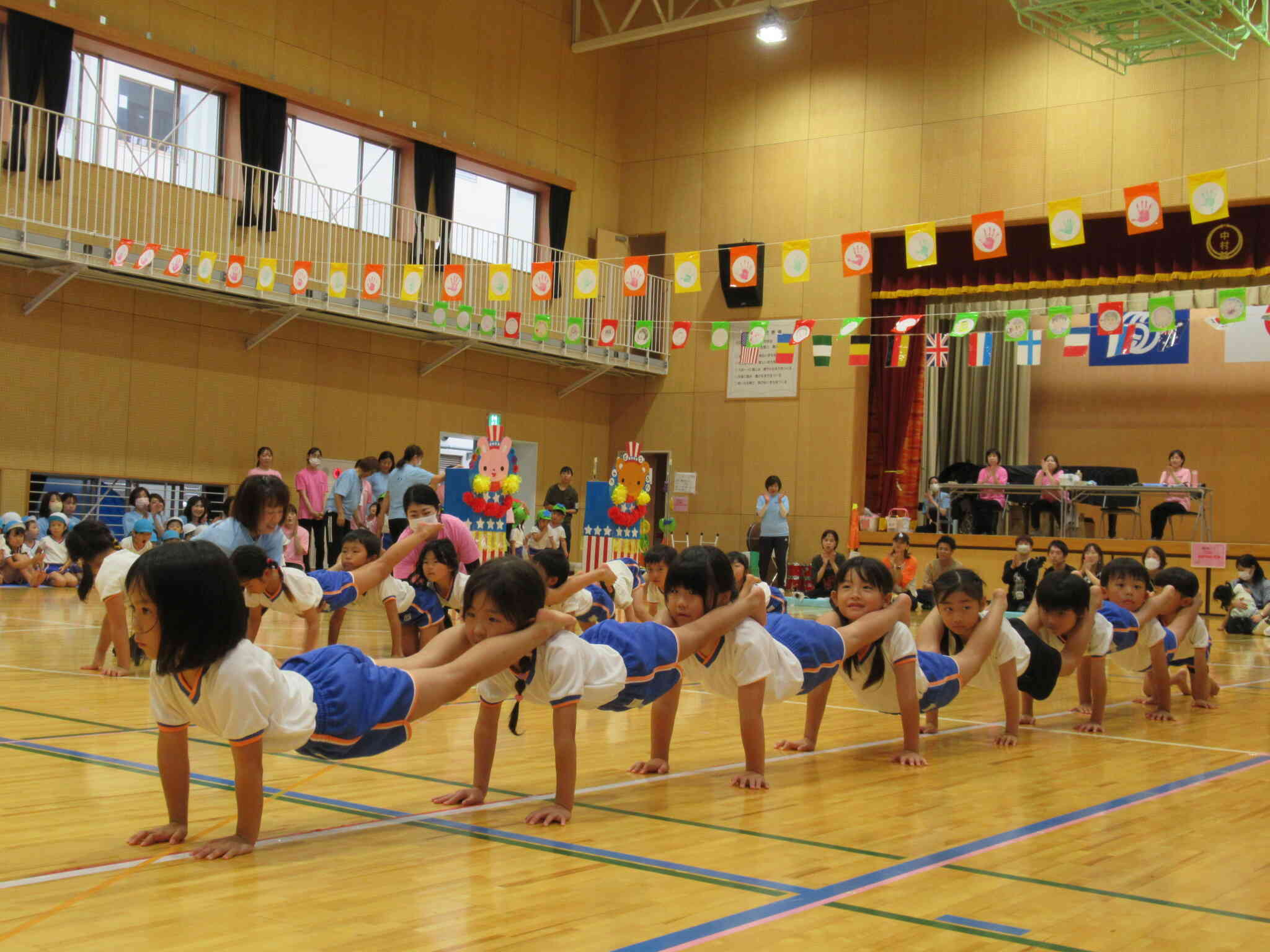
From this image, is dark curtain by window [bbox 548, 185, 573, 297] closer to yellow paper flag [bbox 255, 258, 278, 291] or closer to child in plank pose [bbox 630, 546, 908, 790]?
yellow paper flag [bbox 255, 258, 278, 291]

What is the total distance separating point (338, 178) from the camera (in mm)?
15594

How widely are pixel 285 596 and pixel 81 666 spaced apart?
178 centimetres

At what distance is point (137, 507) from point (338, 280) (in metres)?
3.42

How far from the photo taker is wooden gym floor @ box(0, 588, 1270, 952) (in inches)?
94.9

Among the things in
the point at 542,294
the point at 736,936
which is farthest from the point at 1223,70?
the point at 736,936

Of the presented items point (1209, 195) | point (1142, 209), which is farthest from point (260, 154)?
point (1209, 195)

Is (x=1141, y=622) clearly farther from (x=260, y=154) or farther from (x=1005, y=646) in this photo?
(x=260, y=154)

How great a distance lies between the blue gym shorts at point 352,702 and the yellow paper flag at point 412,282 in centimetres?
1207

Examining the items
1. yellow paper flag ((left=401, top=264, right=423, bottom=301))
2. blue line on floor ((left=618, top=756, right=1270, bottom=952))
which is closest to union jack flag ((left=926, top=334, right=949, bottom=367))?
yellow paper flag ((left=401, top=264, right=423, bottom=301))

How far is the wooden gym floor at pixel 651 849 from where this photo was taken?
2.41m

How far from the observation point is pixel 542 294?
15.3 metres

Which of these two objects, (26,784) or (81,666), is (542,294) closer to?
(81,666)

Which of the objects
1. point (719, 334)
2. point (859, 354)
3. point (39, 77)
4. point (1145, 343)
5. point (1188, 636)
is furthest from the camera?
point (719, 334)

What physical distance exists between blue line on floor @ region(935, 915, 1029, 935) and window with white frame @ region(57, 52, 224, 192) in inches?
481
